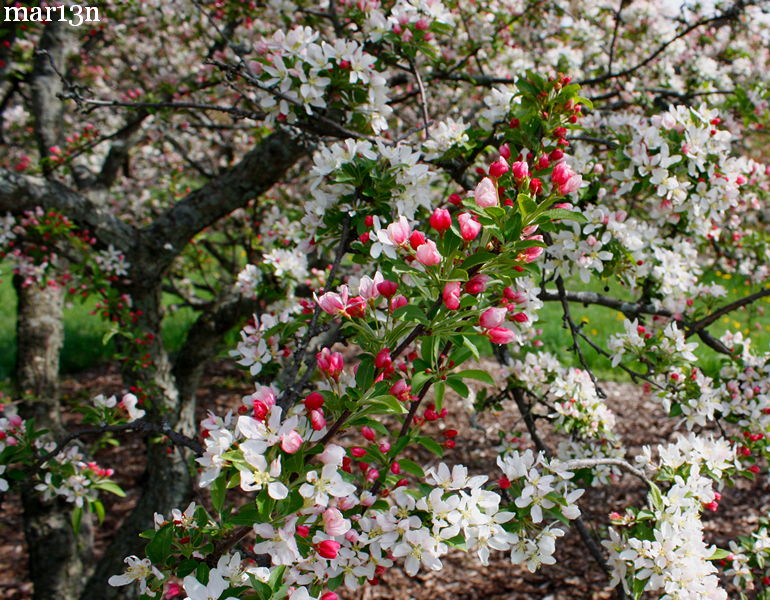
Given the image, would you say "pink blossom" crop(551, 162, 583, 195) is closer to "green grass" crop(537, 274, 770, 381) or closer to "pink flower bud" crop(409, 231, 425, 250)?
"pink flower bud" crop(409, 231, 425, 250)

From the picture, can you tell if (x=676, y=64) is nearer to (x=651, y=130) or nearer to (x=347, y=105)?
(x=651, y=130)

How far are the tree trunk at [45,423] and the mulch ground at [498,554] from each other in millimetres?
296

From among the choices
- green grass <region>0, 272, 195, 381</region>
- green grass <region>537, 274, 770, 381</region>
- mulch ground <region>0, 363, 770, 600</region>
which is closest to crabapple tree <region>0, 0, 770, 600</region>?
mulch ground <region>0, 363, 770, 600</region>

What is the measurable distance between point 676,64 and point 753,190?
152 centimetres

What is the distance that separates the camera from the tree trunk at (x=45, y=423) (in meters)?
2.87

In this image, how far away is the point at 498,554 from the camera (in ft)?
11.1

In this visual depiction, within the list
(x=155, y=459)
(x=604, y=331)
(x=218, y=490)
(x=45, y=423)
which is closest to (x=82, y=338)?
(x=45, y=423)

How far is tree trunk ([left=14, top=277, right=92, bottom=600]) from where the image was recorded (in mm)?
2873

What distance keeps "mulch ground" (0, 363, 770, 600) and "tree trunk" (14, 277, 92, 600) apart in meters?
0.30

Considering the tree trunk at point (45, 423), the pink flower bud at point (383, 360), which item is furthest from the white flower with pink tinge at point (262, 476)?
the tree trunk at point (45, 423)

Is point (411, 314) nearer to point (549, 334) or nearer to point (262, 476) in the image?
point (262, 476)

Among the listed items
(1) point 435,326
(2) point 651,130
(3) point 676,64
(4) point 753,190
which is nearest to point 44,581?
(1) point 435,326

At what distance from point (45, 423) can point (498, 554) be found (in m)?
2.56
